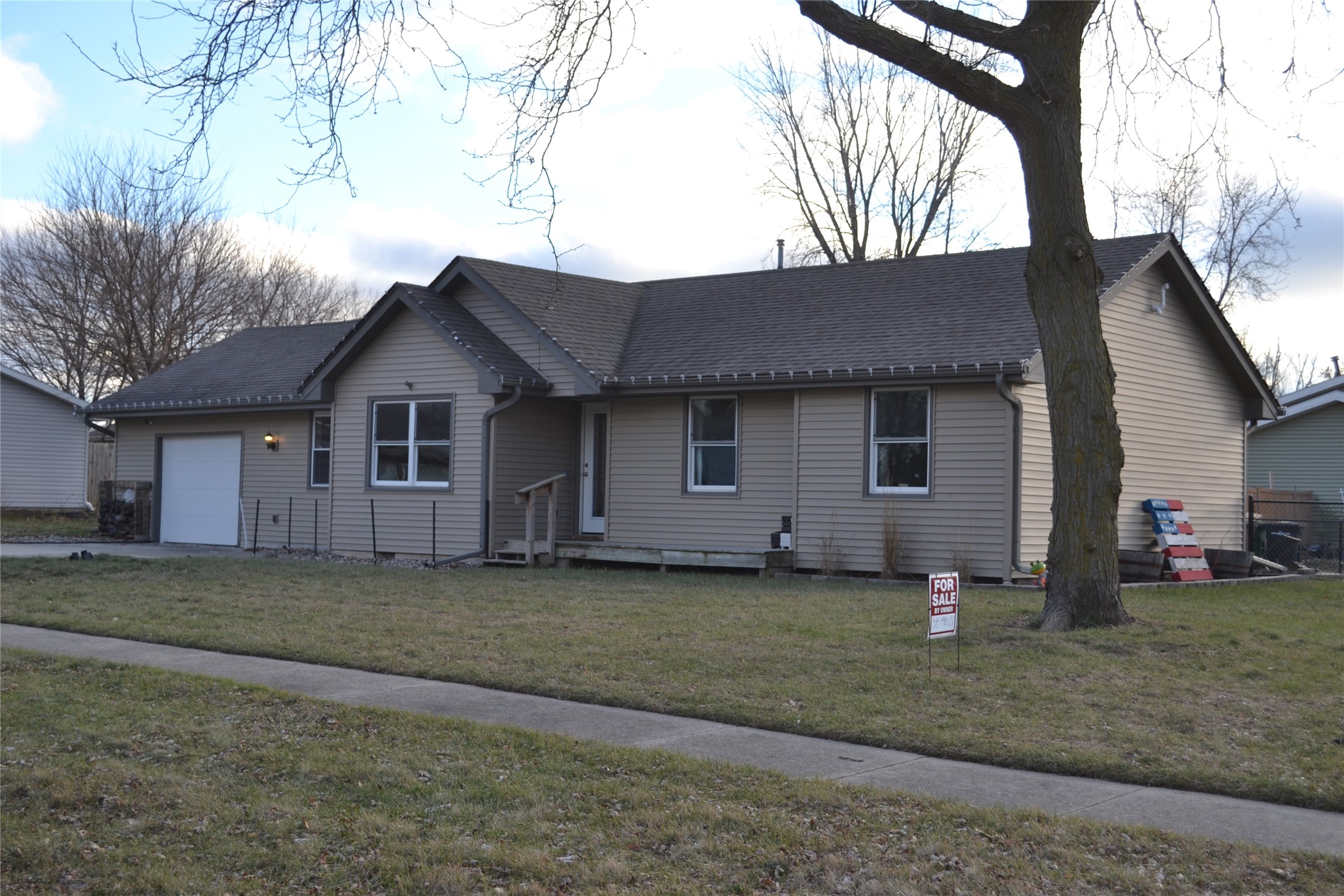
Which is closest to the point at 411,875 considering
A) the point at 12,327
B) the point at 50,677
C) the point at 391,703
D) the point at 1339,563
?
the point at 391,703

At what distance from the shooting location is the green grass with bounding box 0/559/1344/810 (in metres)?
7.19

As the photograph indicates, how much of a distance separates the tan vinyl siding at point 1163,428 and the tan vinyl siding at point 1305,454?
439 inches

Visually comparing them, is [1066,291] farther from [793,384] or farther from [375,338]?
[375,338]

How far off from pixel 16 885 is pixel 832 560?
42.8 ft

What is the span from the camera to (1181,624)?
11.3 metres

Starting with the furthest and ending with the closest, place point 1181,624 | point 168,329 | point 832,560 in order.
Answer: point 168,329 < point 832,560 < point 1181,624

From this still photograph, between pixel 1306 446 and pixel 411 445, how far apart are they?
23796mm

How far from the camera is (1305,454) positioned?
105ft

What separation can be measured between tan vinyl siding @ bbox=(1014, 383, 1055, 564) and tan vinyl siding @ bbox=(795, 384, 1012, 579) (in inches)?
11.2

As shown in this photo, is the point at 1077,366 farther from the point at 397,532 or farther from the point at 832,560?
the point at 397,532

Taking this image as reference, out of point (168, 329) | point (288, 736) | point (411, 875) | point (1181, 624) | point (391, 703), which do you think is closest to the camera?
point (411, 875)

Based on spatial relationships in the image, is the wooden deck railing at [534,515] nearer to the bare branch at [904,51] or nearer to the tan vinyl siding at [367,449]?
the tan vinyl siding at [367,449]

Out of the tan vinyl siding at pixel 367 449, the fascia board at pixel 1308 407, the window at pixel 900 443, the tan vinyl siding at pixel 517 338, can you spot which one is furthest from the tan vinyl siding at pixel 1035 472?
the fascia board at pixel 1308 407

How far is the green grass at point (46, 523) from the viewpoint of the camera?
89.2 ft
